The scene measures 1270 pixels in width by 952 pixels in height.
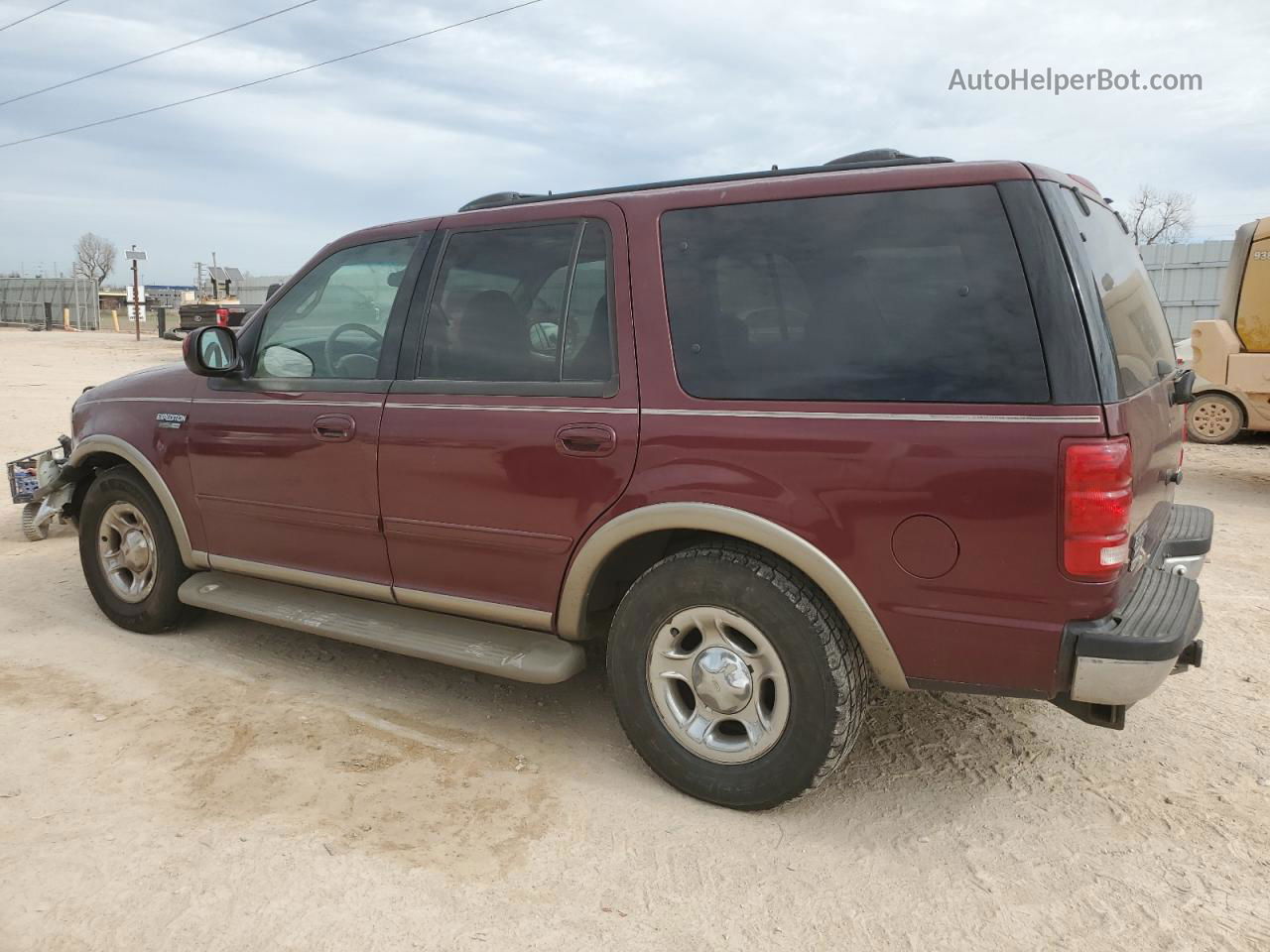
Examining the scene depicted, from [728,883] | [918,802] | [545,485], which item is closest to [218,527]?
[545,485]

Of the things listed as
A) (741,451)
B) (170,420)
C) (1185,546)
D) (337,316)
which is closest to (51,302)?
(170,420)

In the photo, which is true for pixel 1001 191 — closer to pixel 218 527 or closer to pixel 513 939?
pixel 513 939

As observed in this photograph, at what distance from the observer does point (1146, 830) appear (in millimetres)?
2969

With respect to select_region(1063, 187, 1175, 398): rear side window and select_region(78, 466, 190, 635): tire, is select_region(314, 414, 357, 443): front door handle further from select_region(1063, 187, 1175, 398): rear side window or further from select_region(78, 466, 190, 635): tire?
select_region(1063, 187, 1175, 398): rear side window

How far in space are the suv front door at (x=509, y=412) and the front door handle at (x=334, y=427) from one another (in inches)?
7.5

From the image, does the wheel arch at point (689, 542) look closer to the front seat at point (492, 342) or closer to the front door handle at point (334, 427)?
the front seat at point (492, 342)

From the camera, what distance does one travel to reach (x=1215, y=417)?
35.6 feet

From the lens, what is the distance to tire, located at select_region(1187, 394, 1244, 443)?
421 inches

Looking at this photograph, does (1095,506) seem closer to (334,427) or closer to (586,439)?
(586,439)

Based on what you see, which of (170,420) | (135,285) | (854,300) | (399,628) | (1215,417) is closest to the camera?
(854,300)

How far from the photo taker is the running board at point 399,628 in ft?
11.2

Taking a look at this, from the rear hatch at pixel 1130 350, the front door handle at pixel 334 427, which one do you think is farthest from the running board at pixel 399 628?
the rear hatch at pixel 1130 350

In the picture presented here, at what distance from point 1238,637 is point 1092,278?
291 centimetres

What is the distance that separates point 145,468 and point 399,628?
1.72 meters
